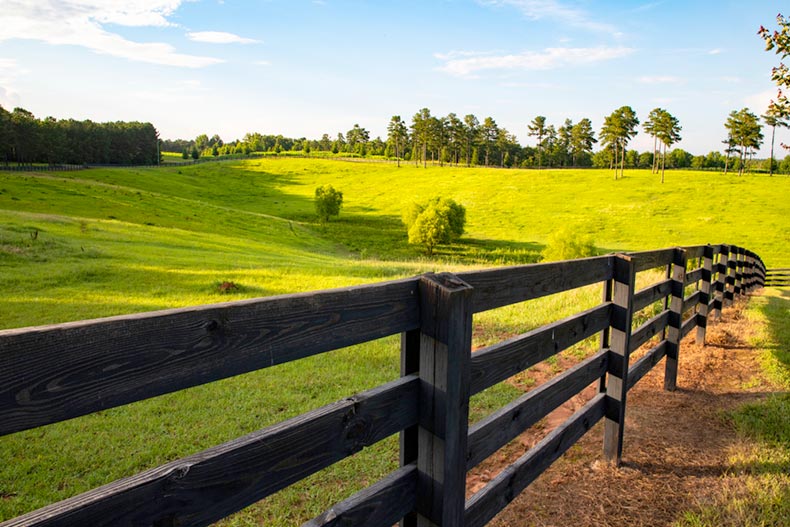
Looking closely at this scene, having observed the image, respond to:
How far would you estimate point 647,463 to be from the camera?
14.4ft

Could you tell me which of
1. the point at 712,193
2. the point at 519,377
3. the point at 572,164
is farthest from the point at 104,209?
the point at 572,164

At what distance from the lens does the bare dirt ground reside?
3.64 meters

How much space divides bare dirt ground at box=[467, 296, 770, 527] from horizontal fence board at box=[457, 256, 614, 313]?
1.80 m

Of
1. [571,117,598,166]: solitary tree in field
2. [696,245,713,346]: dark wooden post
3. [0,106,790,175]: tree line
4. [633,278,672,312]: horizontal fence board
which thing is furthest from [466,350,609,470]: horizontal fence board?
[571,117,598,166]: solitary tree in field

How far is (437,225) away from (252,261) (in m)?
29.6

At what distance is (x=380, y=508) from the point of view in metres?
1.99

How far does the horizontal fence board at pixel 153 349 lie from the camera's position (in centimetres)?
116

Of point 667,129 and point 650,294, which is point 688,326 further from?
point 667,129

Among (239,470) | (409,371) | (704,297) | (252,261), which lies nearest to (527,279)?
(409,371)

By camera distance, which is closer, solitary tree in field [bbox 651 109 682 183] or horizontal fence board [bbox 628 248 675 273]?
horizontal fence board [bbox 628 248 675 273]

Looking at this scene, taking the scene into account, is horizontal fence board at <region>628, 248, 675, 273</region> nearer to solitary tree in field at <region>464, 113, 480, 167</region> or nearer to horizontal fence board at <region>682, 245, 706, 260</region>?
horizontal fence board at <region>682, 245, 706, 260</region>

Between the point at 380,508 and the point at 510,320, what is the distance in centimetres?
803

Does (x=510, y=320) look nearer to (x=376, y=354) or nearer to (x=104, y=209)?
(x=376, y=354)

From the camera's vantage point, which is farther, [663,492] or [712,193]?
[712,193]
